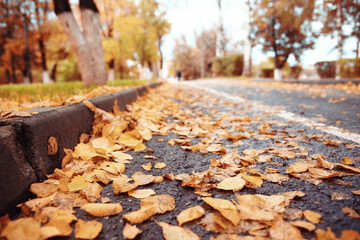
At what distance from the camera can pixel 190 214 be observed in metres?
0.84

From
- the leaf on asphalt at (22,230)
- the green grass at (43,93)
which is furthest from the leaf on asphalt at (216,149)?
the green grass at (43,93)

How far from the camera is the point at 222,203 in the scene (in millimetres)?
865

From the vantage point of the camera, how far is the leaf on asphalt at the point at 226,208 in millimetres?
787

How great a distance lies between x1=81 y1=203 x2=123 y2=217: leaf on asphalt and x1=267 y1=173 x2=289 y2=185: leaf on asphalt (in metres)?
0.80

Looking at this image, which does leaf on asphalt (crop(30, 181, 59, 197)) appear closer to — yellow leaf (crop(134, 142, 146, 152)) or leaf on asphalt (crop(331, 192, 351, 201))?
yellow leaf (crop(134, 142, 146, 152))

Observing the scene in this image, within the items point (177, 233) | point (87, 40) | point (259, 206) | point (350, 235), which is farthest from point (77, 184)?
point (87, 40)

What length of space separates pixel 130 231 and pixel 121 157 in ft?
2.32

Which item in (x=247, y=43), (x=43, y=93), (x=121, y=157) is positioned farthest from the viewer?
(x=247, y=43)

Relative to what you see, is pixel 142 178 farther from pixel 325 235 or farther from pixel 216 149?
pixel 325 235

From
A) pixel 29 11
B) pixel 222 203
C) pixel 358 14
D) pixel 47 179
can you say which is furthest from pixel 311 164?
pixel 29 11

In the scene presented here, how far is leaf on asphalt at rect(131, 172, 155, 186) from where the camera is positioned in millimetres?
1088

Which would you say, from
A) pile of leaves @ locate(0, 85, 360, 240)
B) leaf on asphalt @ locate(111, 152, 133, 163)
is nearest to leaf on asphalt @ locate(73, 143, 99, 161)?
pile of leaves @ locate(0, 85, 360, 240)

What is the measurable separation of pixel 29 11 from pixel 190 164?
20.4m

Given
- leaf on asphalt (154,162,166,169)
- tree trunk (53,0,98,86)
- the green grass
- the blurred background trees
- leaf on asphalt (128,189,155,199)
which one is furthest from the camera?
the blurred background trees
